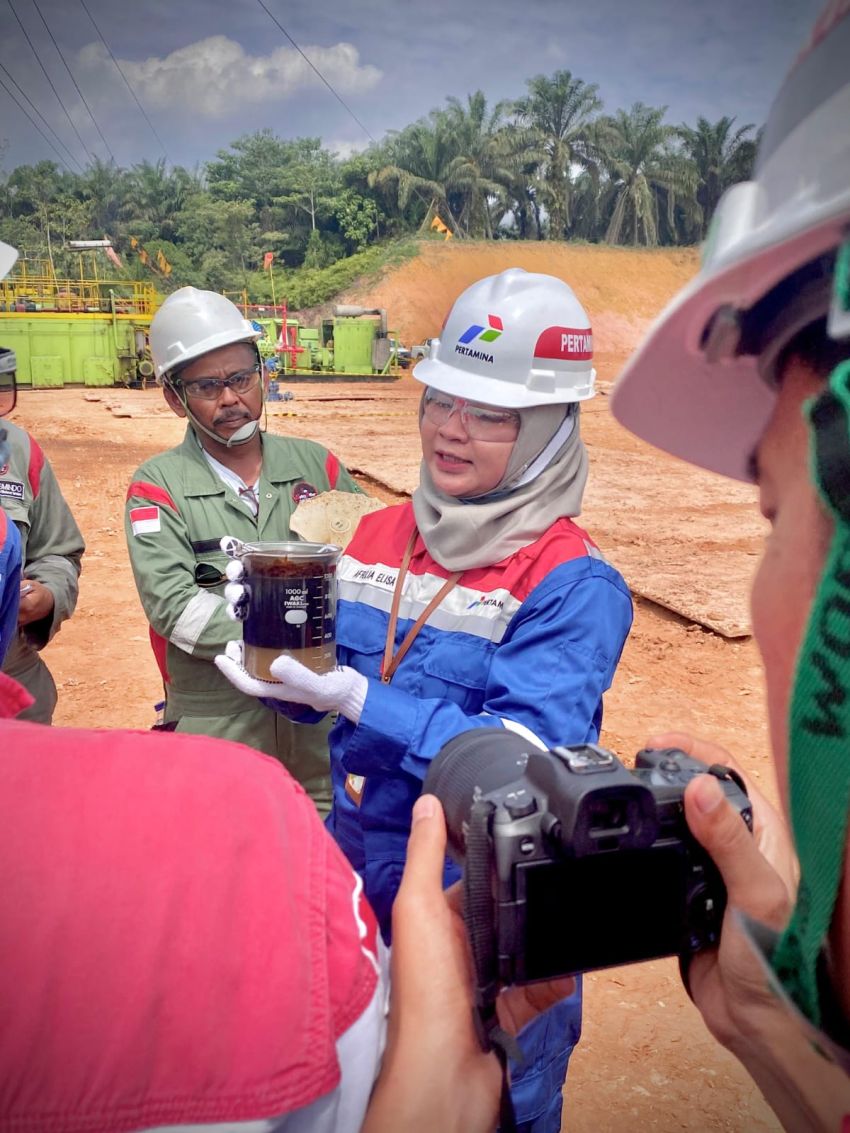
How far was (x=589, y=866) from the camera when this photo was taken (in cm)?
121

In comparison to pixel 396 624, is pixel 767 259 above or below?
above

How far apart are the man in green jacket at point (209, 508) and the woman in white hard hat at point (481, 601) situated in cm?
83

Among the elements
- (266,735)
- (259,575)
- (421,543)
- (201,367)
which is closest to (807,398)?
(259,575)

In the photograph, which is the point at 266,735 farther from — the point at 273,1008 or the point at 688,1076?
the point at 273,1008

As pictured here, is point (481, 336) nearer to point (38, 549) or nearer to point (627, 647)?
point (38, 549)

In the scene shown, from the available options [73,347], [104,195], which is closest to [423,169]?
[104,195]

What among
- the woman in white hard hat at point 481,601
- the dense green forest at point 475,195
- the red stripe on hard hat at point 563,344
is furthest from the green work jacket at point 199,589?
the dense green forest at point 475,195

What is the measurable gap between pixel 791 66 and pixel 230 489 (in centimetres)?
306

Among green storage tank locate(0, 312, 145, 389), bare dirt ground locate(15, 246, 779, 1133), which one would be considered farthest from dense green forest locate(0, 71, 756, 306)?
bare dirt ground locate(15, 246, 779, 1133)

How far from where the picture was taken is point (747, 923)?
1081 mm

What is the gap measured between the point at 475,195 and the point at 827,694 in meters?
57.6

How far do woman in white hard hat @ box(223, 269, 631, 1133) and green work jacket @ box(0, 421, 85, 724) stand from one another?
1.40 meters

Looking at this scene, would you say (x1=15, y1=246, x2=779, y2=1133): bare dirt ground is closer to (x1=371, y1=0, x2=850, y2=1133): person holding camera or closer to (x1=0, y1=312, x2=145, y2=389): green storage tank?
(x1=371, y1=0, x2=850, y2=1133): person holding camera

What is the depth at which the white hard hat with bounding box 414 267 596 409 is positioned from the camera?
2.63m
